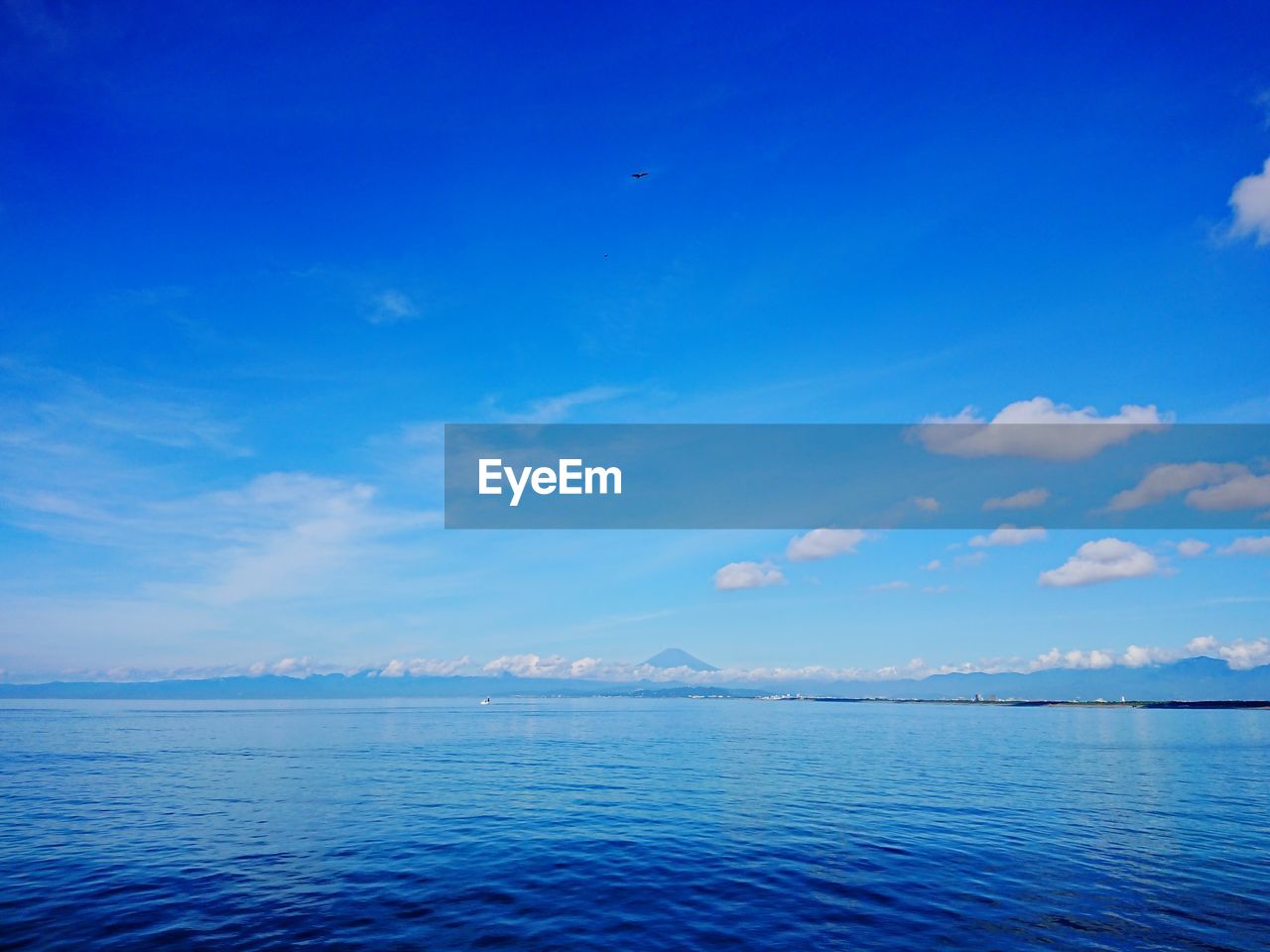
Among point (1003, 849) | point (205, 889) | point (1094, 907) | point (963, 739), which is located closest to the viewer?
point (1094, 907)

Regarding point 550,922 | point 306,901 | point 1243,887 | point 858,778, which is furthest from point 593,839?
point 858,778

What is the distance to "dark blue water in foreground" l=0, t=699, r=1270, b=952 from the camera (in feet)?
82.7

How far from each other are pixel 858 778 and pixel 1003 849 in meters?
29.8

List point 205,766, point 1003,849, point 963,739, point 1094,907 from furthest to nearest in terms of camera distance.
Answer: point 963,739, point 205,766, point 1003,849, point 1094,907


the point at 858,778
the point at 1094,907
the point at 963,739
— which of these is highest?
the point at 1094,907

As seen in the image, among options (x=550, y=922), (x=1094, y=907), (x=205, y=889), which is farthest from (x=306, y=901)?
(x=1094, y=907)

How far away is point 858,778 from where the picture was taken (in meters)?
65.5

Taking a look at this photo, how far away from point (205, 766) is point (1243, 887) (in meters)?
87.6

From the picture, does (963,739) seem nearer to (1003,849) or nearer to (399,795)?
(1003,849)

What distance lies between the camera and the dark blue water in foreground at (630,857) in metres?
25.2

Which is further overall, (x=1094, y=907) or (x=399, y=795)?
(x=399, y=795)

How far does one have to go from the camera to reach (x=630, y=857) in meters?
35.7

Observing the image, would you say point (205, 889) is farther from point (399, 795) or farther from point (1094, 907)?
point (1094, 907)

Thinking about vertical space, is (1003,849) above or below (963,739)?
above
